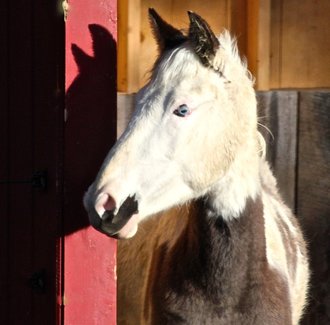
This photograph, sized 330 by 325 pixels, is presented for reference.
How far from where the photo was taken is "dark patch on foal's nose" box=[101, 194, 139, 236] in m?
3.13

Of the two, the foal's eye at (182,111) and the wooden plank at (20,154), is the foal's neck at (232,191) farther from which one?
the wooden plank at (20,154)

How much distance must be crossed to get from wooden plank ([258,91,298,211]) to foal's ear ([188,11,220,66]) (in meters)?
1.91

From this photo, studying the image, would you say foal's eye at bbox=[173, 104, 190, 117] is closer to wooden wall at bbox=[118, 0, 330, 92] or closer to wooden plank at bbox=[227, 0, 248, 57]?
wooden wall at bbox=[118, 0, 330, 92]

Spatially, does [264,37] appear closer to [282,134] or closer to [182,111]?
[282,134]

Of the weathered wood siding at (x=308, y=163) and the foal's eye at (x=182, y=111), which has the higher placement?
the foal's eye at (x=182, y=111)

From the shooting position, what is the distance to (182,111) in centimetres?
342

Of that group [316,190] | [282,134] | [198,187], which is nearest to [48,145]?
[198,187]

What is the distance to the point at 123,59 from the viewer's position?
5246mm

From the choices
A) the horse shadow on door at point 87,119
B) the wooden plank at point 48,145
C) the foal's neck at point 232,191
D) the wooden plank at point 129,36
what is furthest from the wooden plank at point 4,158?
the wooden plank at point 129,36

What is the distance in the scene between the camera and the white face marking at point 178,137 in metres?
3.29

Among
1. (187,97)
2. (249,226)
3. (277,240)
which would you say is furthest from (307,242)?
(187,97)

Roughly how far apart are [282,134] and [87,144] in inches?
91.1

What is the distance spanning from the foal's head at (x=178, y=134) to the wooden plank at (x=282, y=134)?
1.73 meters

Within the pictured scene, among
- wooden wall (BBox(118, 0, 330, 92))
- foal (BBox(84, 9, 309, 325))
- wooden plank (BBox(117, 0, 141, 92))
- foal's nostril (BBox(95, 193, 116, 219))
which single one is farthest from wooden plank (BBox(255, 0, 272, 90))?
foal's nostril (BBox(95, 193, 116, 219))
